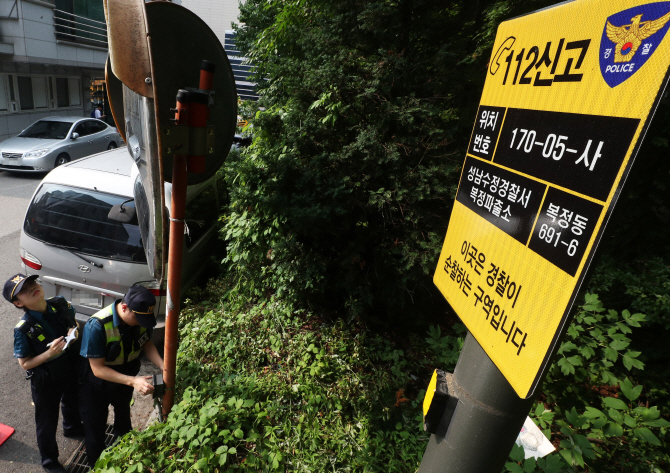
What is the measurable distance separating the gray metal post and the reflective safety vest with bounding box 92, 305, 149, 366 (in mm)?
2451

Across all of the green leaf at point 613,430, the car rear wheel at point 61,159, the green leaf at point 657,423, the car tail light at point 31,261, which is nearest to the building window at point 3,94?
the car rear wheel at point 61,159

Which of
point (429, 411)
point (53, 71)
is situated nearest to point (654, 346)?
point (429, 411)

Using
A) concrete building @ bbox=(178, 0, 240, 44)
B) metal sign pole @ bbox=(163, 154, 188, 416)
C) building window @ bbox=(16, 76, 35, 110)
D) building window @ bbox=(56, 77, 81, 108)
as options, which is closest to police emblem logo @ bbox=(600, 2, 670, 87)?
metal sign pole @ bbox=(163, 154, 188, 416)

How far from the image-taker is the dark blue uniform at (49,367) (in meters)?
2.88

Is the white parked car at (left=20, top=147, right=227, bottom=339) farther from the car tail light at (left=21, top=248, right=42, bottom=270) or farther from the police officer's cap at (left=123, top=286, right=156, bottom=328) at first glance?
the police officer's cap at (left=123, top=286, right=156, bottom=328)

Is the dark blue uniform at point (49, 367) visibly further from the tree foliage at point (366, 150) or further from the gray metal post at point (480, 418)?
the gray metal post at point (480, 418)

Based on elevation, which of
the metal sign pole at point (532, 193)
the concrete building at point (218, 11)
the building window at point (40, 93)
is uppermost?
the concrete building at point (218, 11)

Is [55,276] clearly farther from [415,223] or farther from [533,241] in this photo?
[533,241]

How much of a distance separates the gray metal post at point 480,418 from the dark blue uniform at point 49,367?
9.92 feet

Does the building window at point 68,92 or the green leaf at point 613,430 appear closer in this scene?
the green leaf at point 613,430

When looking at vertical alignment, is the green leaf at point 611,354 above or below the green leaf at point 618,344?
below

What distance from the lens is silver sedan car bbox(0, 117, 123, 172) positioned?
10.6 metres

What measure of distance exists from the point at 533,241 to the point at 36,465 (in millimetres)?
4132

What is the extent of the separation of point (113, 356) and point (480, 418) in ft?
8.79
